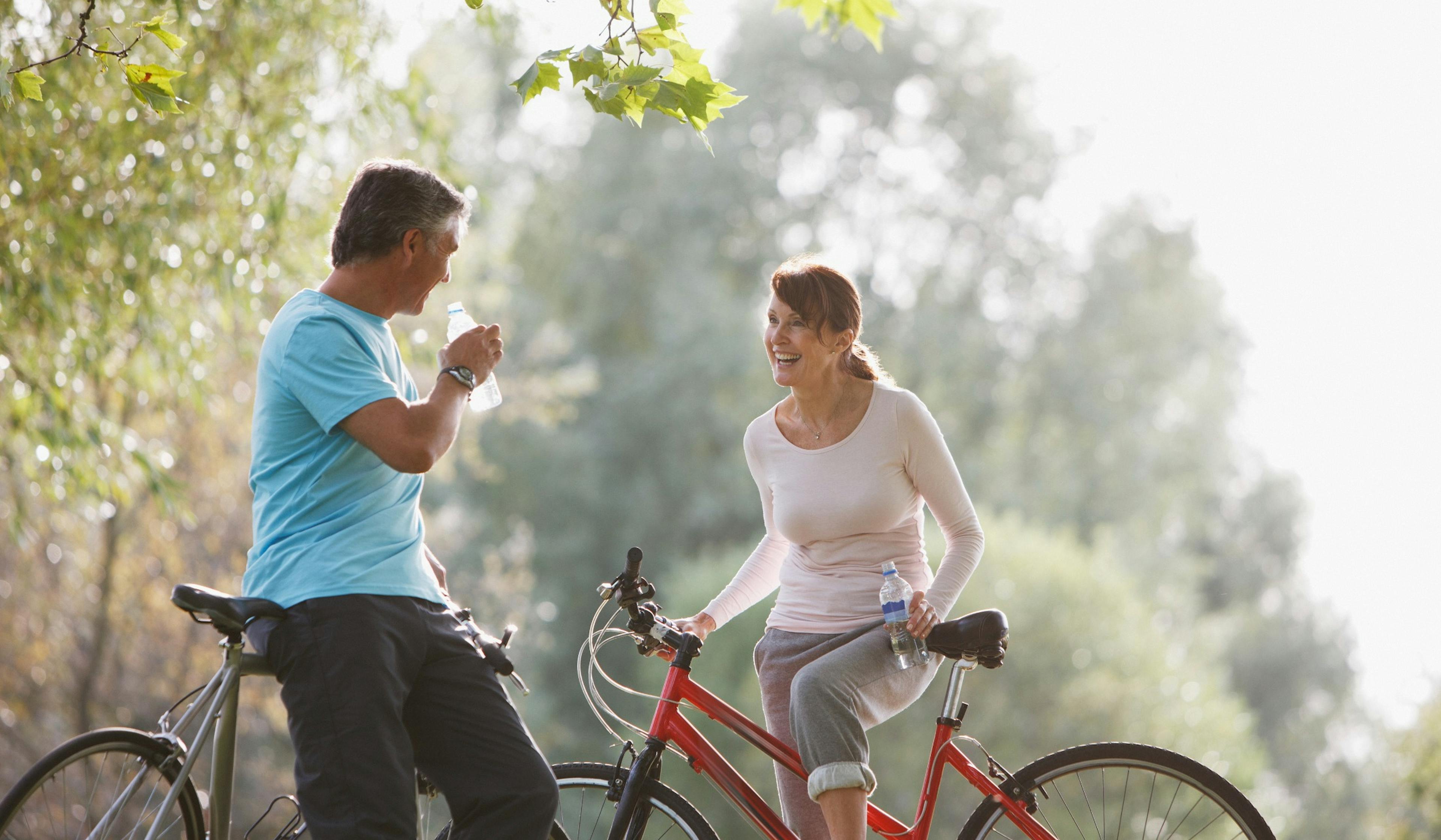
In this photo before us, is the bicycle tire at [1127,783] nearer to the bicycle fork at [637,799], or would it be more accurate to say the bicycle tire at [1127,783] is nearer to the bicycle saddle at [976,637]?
the bicycle saddle at [976,637]

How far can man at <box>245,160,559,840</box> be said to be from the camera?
7.12 feet

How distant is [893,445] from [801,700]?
581 millimetres

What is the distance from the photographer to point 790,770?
2.81 metres

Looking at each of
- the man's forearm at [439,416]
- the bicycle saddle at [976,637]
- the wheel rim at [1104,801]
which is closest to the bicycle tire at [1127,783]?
the wheel rim at [1104,801]

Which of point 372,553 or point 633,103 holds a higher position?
point 633,103

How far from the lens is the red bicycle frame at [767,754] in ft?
8.72

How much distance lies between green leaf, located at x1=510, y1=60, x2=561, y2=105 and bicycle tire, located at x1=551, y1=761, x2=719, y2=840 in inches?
56.0

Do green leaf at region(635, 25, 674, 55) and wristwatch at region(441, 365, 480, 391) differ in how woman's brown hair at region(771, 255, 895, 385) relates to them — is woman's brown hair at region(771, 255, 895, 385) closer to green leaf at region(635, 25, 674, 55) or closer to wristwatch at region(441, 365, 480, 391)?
green leaf at region(635, 25, 674, 55)

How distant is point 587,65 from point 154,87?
0.95 meters

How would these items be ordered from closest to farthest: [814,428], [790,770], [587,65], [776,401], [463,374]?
[463,374] < [587,65] < [790,770] < [814,428] < [776,401]

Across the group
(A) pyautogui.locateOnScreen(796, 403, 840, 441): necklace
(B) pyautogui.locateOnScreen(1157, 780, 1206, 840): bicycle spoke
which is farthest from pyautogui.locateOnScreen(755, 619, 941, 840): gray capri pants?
(B) pyautogui.locateOnScreen(1157, 780, 1206, 840): bicycle spoke

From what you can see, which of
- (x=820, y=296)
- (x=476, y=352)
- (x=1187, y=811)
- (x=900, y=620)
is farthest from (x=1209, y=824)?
(x=476, y=352)

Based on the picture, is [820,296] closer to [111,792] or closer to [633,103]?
[633,103]

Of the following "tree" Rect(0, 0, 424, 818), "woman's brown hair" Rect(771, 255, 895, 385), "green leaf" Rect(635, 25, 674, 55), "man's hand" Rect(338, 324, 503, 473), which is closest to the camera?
"man's hand" Rect(338, 324, 503, 473)
